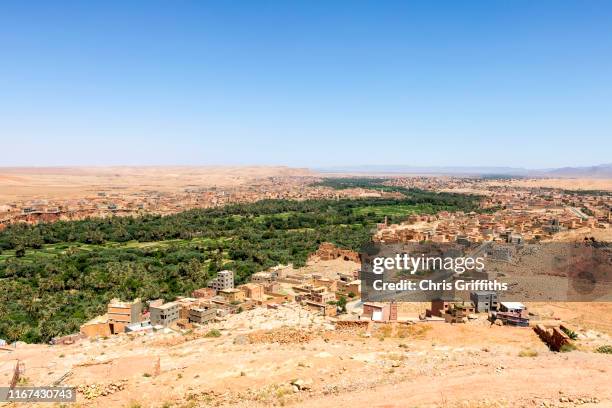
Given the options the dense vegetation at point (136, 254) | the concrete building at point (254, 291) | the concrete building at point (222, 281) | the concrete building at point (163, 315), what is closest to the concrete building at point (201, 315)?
the concrete building at point (163, 315)

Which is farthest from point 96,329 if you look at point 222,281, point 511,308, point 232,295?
point 511,308

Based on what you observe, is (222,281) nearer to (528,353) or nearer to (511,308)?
(511,308)

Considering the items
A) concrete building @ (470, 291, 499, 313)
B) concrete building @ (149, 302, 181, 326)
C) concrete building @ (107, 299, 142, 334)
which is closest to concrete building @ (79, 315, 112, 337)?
concrete building @ (107, 299, 142, 334)

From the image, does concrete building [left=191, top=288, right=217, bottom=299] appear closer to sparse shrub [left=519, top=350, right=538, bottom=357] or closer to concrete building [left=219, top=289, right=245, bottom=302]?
concrete building [left=219, top=289, right=245, bottom=302]

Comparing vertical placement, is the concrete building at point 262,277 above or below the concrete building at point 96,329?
below

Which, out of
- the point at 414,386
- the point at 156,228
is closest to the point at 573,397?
the point at 414,386

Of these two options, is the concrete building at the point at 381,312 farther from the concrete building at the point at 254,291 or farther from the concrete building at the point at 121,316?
the concrete building at the point at 121,316
